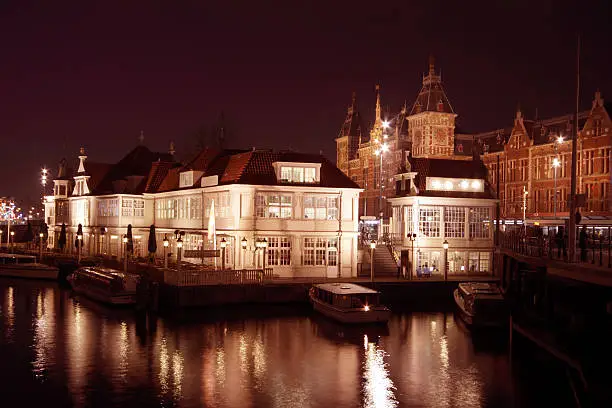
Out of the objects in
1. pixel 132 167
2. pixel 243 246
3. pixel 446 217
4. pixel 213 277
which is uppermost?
pixel 132 167

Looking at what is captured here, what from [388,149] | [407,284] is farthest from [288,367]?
[388,149]

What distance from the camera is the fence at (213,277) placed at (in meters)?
49.8

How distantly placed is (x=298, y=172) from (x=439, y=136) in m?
65.3

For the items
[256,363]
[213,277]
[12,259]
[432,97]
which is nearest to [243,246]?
[213,277]

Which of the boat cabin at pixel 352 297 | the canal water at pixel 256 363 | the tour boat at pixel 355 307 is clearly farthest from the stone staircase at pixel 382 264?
the tour boat at pixel 355 307

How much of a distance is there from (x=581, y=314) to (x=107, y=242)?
60.4m

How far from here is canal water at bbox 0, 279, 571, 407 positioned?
27.9m

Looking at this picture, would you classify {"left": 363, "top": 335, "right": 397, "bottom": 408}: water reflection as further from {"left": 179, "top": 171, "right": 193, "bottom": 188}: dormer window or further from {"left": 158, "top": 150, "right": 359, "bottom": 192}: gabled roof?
{"left": 179, "top": 171, "right": 193, "bottom": 188}: dormer window

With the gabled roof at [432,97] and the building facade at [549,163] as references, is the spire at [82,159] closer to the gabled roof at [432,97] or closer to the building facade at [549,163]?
the building facade at [549,163]

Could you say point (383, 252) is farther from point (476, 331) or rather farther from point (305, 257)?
point (476, 331)

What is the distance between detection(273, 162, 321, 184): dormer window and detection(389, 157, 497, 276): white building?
8.97m

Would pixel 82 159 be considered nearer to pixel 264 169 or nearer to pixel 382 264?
pixel 264 169

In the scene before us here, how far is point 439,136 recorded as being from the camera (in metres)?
118

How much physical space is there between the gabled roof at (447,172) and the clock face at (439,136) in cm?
5550
